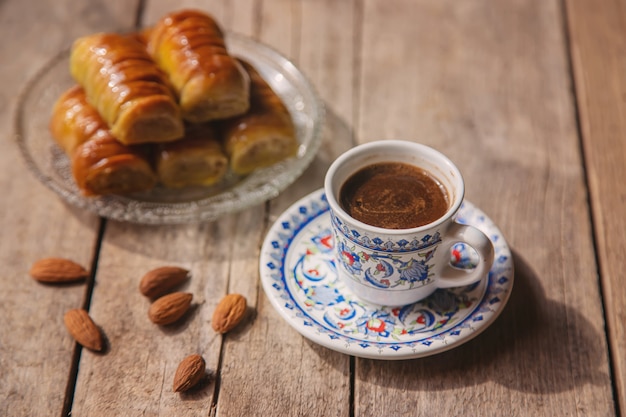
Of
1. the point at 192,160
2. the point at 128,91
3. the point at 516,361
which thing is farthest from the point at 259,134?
the point at 516,361

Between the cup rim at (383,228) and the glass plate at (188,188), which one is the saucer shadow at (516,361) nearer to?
the cup rim at (383,228)

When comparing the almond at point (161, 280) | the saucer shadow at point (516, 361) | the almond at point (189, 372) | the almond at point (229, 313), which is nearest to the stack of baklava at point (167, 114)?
the almond at point (161, 280)

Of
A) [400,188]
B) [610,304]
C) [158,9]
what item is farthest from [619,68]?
[158,9]

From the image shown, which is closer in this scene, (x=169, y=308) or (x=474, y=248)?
(x=474, y=248)

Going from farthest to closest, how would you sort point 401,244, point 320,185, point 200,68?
point 320,185 → point 200,68 → point 401,244

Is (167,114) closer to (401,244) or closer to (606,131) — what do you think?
(401,244)

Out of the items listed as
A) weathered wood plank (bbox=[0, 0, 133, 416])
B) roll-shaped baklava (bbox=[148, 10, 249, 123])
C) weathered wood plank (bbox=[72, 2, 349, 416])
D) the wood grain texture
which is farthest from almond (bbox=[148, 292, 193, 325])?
the wood grain texture
